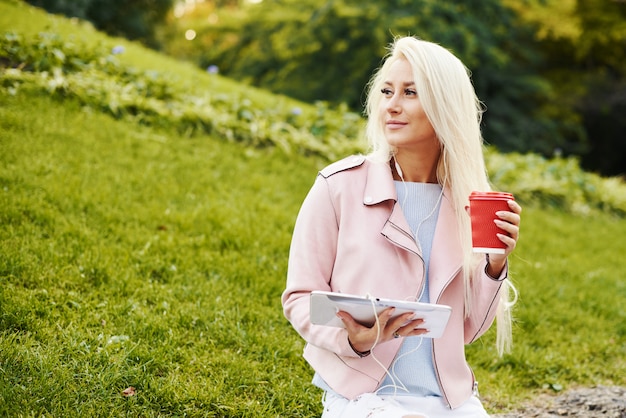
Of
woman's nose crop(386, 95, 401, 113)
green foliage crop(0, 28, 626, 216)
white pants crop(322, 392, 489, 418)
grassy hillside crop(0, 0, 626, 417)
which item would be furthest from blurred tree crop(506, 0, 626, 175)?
white pants crop(322, 392, 489, 418)

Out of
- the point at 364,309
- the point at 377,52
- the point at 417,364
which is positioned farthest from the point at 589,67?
the point at 364,309

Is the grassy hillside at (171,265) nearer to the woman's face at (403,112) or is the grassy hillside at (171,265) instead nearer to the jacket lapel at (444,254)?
the jacket lapel at (444,254)

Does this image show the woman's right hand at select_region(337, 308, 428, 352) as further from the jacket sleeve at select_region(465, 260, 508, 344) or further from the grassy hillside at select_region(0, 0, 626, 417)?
the grassy hillside at select_region(0, 0, 626, 417)

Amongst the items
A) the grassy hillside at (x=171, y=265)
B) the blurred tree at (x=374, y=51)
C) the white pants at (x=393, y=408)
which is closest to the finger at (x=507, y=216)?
the white pants at (x=393, y=408)

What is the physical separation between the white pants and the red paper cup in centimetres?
58

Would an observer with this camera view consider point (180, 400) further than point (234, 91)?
No

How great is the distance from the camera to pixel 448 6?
14.0 meters

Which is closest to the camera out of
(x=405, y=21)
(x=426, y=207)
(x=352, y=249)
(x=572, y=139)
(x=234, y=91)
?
(x=352, y=249)

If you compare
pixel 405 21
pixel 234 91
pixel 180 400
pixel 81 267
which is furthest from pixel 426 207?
pixel 405 21

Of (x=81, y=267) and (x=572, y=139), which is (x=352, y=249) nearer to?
(x=81, y=267)

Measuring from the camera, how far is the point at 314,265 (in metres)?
2.05

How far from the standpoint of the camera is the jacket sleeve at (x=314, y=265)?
1973 mm

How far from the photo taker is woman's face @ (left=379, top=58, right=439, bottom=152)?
220 cm

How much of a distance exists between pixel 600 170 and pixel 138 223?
1796cm
